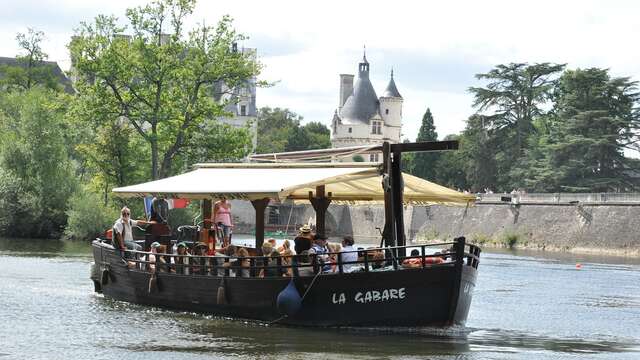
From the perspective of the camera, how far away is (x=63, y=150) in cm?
6372

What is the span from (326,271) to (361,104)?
14505 cm

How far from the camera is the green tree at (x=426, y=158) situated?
5236 inches

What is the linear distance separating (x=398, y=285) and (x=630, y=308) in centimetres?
1305

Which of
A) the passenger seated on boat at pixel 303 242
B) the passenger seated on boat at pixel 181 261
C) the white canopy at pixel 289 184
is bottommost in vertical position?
the passenger seated on boat at pixel 181 261

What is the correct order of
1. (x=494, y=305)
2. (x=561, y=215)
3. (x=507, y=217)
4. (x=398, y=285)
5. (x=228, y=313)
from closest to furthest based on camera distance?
1. (x=398, y=285)
2. (x=228, y=313)
3. (x=494, y=305)
4. (x=561, y=215)
5. (x=507, y=217)

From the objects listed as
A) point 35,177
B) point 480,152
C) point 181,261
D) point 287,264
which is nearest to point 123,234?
point 181,261

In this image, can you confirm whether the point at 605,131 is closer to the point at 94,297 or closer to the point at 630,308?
the point at 630,308

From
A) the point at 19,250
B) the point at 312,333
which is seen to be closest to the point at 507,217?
the point at 19,250

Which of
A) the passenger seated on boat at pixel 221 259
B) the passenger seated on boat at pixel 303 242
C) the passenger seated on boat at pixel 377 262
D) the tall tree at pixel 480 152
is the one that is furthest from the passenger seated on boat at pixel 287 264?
the tall tree at pixel 480 152

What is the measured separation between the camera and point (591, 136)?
93.1 m

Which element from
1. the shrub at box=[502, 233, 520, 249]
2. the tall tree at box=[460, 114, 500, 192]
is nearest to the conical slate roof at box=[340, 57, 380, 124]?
the tall tree at box=[460, 114, 500, 192]

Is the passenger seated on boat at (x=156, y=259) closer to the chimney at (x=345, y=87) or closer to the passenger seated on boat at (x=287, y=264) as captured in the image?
the passenger seated on boat at (x=287, y=264)

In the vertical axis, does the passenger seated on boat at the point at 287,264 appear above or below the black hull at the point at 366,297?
above

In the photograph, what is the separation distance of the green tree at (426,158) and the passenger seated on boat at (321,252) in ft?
351
